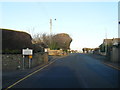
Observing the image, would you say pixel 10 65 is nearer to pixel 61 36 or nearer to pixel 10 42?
pixel 10 42

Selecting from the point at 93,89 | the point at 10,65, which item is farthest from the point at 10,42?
the point at 93,89

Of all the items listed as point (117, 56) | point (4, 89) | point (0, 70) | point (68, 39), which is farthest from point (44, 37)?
point (4, 89)

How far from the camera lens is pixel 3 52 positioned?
58.0 feet

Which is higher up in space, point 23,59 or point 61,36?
point 61,36

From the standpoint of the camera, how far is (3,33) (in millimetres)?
20438

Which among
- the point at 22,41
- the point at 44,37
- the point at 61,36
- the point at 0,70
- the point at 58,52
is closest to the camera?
the point at 0,70

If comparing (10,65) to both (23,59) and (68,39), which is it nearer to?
(23,59)

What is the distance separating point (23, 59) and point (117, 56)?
54.3 ft

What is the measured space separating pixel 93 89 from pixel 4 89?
4132 mm

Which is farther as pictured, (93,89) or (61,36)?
(61,36)

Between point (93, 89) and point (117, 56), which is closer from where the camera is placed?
point (93, 89)

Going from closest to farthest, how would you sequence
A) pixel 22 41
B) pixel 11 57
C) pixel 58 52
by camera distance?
pixel 11 57, pixel 22 41, pixel 58 52

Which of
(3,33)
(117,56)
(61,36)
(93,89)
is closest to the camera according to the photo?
(93,89)

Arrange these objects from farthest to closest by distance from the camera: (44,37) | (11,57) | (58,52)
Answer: (44,37) < (58,52) < (11,57)
